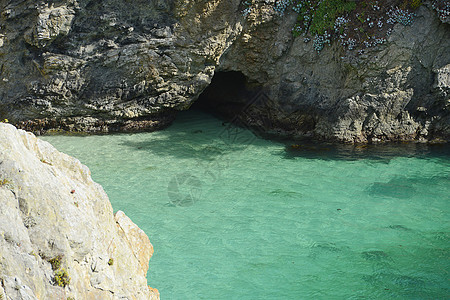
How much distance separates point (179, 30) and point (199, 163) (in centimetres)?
404

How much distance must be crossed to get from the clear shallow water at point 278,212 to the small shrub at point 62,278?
2.60 meters

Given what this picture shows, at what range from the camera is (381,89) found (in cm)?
1218

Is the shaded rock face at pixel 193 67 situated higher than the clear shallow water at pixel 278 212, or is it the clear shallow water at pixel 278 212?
the shaded rock face at pixel 193 67

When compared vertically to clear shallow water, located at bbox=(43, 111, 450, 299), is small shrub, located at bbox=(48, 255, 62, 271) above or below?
above

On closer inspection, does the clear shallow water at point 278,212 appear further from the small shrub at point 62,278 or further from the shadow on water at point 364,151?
the small shrub at point 62,278

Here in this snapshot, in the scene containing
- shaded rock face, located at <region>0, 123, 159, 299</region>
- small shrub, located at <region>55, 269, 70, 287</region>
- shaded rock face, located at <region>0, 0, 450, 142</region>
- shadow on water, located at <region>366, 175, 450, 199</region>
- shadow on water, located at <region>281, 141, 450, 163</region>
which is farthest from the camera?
shaded rock face, located at <region>0, 0, 450, 142</region>

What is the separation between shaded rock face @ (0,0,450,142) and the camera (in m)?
12.1

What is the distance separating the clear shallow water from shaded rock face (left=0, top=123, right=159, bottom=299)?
203 cm

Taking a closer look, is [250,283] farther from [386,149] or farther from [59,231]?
[386,149]

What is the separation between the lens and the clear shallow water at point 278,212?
6409 mm

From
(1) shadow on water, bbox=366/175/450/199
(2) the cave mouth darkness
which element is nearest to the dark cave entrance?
(2) the cave mouth darkness

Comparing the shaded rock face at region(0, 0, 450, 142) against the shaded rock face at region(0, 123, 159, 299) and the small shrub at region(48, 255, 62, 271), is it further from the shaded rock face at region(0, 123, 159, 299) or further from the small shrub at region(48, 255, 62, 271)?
the small shrub at region(48, 255, 62, 271)

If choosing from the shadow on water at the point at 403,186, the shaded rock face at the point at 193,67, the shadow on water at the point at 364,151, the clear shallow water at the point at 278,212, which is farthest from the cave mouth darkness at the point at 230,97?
the shadow on water at the point at 403,186

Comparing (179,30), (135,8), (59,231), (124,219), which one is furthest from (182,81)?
(59,231)
